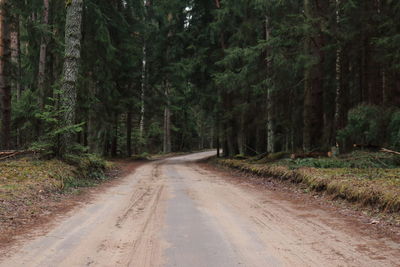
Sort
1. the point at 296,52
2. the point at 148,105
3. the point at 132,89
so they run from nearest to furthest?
the point at 296,52 → the point at 132,89 → the point at 148,105

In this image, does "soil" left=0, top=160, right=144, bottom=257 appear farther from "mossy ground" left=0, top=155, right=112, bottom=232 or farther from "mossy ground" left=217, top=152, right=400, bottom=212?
"mossy ground" left=217, top=152, right=400, bottom=212

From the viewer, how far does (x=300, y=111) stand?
20.2 metres

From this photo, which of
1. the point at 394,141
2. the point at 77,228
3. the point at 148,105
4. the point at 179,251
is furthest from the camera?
the point at 148,105

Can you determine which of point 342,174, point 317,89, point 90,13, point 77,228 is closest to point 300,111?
point 317,89

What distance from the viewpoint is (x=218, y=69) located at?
25.5 m

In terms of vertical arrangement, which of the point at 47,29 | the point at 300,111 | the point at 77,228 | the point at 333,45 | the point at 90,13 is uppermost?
the point at 90,13

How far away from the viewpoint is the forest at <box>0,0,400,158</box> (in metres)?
13.3

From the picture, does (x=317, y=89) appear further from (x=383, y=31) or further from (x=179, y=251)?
(x=179, y=251)

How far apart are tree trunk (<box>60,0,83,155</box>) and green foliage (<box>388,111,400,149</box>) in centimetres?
1112

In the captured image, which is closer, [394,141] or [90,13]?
[394,141]

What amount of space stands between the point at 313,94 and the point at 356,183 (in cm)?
766

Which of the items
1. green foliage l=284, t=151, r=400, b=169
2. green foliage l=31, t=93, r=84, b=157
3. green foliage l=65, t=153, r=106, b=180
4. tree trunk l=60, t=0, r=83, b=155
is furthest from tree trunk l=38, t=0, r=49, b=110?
green foliage l=284, t=151, r=400, b=169

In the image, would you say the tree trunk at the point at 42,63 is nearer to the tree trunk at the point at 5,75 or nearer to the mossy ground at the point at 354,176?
the tree trunk at the point at 5,75

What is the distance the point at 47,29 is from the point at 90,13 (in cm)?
316
